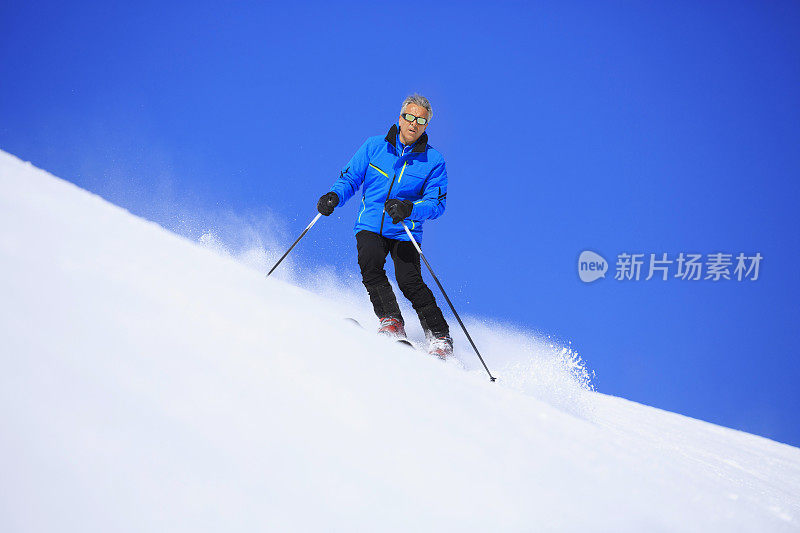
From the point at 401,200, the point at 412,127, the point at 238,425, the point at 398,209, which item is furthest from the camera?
the point at 412,127

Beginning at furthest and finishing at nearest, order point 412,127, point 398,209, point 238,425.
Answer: point 412,127
point 398,209
point 238,425

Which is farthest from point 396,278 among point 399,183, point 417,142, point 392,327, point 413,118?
point 413,118

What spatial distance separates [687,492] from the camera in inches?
60.5

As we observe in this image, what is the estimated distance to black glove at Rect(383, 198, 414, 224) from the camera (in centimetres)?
345

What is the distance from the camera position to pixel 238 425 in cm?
106

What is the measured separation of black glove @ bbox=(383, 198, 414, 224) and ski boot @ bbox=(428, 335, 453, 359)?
0.85 metres

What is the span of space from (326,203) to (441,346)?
4.24 feet

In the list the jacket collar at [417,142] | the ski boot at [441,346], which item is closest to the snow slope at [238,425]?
the ski boot at [441,346]

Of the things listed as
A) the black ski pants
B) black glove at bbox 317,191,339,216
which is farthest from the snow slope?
black glove at bbox 317,191,339,216

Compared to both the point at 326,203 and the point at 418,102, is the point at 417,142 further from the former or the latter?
the point at 326,203

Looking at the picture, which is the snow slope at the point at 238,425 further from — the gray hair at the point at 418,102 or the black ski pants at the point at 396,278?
the gray hair at the point at 418,102

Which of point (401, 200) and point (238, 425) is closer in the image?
point (238, 425)

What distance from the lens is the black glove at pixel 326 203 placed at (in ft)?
12.2

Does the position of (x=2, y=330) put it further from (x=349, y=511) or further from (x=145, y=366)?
(x=349, y=511)
